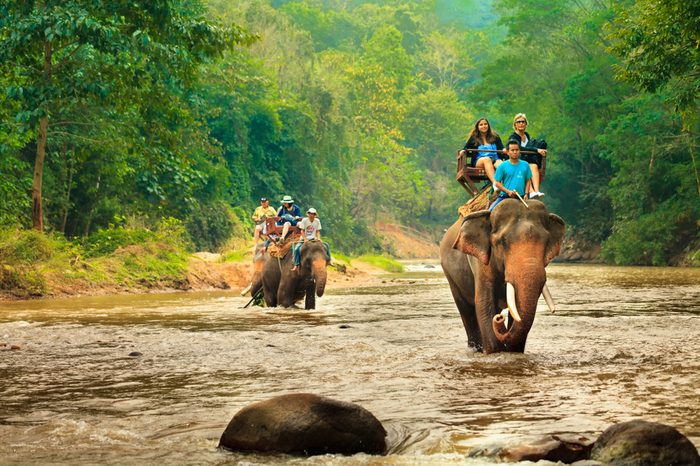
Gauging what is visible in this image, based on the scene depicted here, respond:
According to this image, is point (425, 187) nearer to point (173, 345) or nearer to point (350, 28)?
point (350, 28)

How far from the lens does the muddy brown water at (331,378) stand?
21.5 feet

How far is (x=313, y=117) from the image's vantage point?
55.0 m

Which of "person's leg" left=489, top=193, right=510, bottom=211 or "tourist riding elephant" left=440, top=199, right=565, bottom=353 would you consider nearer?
"tourist riding elephant" left=440, top=199, right=565, bottom=353

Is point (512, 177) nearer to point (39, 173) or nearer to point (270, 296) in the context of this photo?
point (270, 296)

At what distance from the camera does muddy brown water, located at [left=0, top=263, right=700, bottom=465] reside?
655 centimetres

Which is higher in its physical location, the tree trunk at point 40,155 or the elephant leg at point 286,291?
the tree trunk at point 40,155

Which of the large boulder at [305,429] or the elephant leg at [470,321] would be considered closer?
the large boulder at [305,429]

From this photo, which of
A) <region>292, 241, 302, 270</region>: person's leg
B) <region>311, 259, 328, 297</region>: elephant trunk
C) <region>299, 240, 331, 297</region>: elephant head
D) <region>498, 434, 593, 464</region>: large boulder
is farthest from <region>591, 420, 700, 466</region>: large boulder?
<region>292, 241, 302, 270</region>: person's leg

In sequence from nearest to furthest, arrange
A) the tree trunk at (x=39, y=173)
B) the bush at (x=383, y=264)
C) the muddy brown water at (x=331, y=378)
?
the muddy brown water at (x=331, y=378), the tree trunk at (x=39, y=173), the bush at (x=383, y=264)

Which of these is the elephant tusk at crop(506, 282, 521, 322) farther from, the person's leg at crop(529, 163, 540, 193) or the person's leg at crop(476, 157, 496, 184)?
the person's leg at crop(476, 157, 496, 184)

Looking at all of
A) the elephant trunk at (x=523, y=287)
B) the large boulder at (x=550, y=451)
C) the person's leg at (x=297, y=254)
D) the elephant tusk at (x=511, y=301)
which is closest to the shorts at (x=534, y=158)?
the elephant trunk at (x=523, y=287)

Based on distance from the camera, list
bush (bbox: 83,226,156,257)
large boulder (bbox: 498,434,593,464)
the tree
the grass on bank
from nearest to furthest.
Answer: large boulder (bbox: 498,434,593,464)
the tree
the grass on bank
bush (bbox: 83,226,156,257)

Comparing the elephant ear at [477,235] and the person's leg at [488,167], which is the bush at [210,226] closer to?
the person's leg at [488,167]

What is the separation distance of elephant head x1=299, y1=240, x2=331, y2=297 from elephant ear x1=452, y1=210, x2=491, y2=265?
27.0 feet
